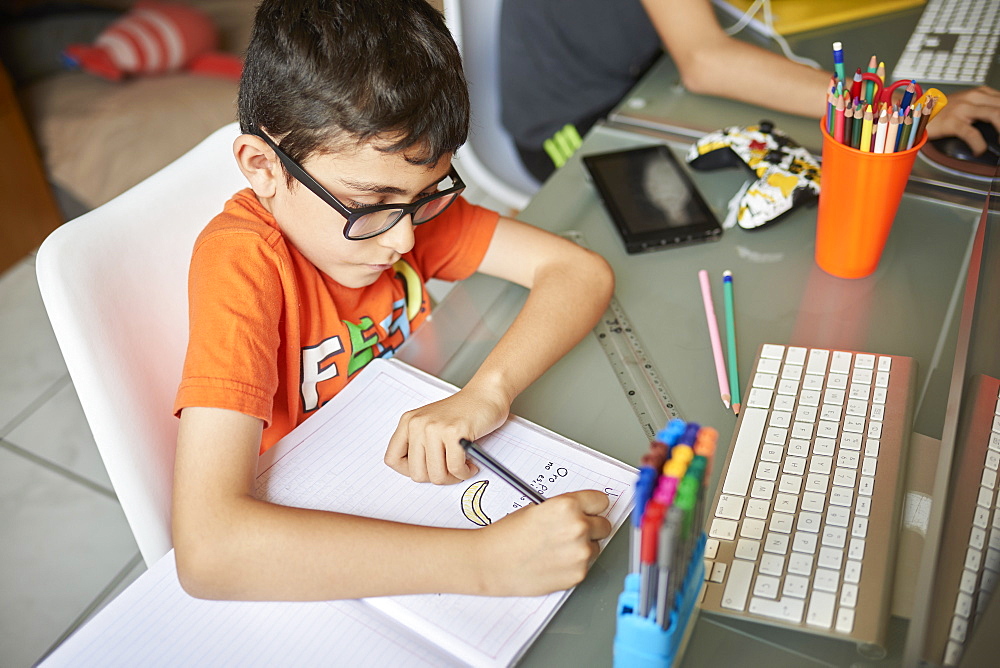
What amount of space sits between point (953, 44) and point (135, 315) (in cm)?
142

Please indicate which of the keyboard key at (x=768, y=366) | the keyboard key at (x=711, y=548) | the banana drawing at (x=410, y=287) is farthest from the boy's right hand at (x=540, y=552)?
the banana drawing at (x=410, y=287)

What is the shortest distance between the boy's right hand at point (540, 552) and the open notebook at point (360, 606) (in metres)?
0.01

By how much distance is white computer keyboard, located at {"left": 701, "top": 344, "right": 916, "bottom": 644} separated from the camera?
24.7 inches

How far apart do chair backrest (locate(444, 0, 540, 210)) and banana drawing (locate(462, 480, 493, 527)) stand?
90 centimetres

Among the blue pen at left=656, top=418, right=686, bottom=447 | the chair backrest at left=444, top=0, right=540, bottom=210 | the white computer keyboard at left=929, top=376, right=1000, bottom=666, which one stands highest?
the blue pen at left=656, top=418, right=686, bottom=447

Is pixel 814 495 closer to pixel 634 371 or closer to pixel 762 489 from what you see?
Result: pixel 762 489

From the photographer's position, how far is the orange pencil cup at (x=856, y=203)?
2.85ft

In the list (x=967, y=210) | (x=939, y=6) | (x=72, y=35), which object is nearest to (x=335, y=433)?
(x=967, y=210)

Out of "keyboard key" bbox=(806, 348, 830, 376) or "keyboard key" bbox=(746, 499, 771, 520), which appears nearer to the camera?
"keyboard key" bbox=(746, 499, 771, 520)

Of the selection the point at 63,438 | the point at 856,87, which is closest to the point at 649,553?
the point at 856,87

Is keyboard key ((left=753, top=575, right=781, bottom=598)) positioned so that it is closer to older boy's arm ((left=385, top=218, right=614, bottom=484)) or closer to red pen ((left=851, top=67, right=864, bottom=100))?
older boy's arm ((left=385, top=218, right=614, bottom=484))

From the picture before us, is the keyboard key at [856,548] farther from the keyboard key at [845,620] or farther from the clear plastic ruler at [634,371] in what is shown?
the clear plastic ruler at [634,371]

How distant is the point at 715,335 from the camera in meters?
0.91

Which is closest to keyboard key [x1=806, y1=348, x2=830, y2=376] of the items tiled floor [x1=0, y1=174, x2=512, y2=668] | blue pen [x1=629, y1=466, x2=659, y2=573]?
blue pen [x1=629, y1=466, x2=659, y2=573]
